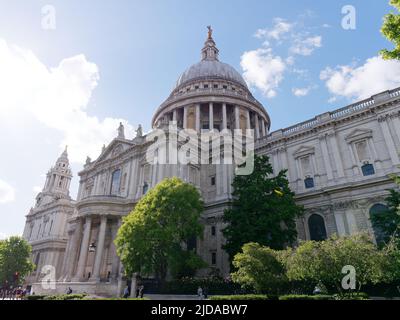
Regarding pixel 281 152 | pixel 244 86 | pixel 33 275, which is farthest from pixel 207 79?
pixel 33 275

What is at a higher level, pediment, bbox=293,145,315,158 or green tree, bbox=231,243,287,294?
pediment, bbox=293,145,315,158

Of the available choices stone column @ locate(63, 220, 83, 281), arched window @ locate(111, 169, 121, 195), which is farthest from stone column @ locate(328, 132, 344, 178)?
stone column @ locate(63, 220, 83, 281)

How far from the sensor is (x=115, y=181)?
4150 cm

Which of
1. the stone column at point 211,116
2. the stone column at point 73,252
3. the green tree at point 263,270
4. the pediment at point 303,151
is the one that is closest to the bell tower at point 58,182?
the stone column at point 73,252

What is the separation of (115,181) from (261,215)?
24.5 m

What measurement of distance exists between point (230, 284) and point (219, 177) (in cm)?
1415

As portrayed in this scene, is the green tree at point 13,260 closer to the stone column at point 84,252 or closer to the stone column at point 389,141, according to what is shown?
the stone column at point 84,252

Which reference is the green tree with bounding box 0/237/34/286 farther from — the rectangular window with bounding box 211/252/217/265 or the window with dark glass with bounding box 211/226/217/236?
the window with dark glass with bounding box 211/226/217/236

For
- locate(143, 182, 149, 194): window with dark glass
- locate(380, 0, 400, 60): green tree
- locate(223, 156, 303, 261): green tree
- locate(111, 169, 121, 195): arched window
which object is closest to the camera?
locate(380, 0, 400, 60): green tree

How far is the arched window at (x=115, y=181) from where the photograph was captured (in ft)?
133

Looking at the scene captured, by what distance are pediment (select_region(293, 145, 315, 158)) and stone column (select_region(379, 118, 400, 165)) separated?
277 inches

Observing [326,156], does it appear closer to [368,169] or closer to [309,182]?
[309,182]

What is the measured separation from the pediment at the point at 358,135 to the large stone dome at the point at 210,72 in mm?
32956

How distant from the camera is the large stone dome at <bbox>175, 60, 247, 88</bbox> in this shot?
2304 inches
